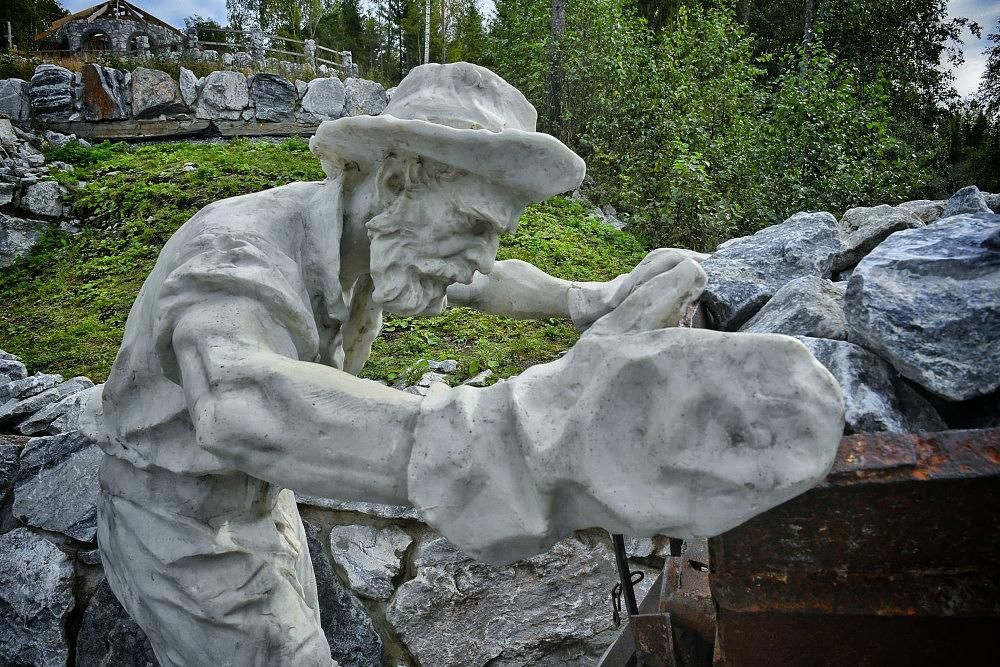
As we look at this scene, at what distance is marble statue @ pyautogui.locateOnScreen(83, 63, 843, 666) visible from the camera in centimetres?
93

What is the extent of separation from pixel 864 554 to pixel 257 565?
129cm

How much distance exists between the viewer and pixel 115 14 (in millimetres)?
21062

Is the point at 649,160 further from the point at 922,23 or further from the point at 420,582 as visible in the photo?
the point at 922,23

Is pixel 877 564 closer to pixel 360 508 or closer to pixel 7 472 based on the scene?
pixel 360 508

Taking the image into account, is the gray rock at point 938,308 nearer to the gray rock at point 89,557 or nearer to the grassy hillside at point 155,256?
the grassy hillside at point 155,256

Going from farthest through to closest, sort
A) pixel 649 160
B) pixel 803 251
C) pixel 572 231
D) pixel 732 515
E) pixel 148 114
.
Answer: pixel 148 114, pixel 649 160, pixel 572 231, pixel 803 251, pixel 732 515

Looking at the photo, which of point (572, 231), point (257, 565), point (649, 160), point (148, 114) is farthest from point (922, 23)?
point (257, 565)

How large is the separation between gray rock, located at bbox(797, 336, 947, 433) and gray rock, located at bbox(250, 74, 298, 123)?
421 inches

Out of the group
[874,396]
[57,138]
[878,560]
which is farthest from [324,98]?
[878,560]

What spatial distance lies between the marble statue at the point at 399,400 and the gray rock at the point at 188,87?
34.7ft

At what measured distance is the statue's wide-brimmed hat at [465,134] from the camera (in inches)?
53.8

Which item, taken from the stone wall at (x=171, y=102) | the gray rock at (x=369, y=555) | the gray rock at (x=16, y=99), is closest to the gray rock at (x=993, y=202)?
the gray rock at (x=369, y=555)

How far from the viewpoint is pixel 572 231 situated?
7.03 metres

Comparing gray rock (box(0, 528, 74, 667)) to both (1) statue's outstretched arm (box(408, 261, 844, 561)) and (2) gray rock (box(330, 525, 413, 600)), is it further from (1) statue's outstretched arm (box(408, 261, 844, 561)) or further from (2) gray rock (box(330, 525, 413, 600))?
(1) statue's outstretched arm (box(408, 261, 844, 561))
